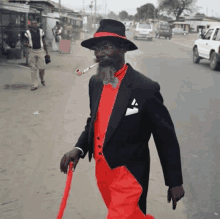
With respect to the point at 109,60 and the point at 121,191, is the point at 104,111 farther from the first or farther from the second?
the point at 121,191

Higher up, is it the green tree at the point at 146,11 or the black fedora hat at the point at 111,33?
the black fedora hat at the point at 111,33

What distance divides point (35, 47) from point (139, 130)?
7580mm

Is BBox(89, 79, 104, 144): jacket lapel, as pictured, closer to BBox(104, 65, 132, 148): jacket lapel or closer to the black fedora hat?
BBox(104, 65, 132, 148): jacket lapel

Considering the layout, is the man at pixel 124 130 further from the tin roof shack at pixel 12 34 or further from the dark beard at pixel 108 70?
the tin roof shack at pixel 12 34

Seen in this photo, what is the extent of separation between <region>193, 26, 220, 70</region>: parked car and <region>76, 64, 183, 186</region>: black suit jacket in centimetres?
1320

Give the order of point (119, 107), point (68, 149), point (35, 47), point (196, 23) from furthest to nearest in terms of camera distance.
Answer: point (196, 23)
point (35, 47)
point (68, 149)
point (119, 107)

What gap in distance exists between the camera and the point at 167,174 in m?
2.01

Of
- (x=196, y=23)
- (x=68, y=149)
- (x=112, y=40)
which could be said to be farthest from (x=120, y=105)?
(x=196, y=23)

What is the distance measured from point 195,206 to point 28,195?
1.71 m

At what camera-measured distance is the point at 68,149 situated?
15.9ft

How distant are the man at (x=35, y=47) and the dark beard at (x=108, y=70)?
723 centimetres

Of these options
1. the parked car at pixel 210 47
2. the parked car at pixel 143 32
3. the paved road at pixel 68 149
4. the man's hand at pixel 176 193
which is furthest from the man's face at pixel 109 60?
the parked car at pixel 143 32

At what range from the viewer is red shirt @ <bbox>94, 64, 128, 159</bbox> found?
202cm

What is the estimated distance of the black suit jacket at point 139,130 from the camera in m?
1.95
